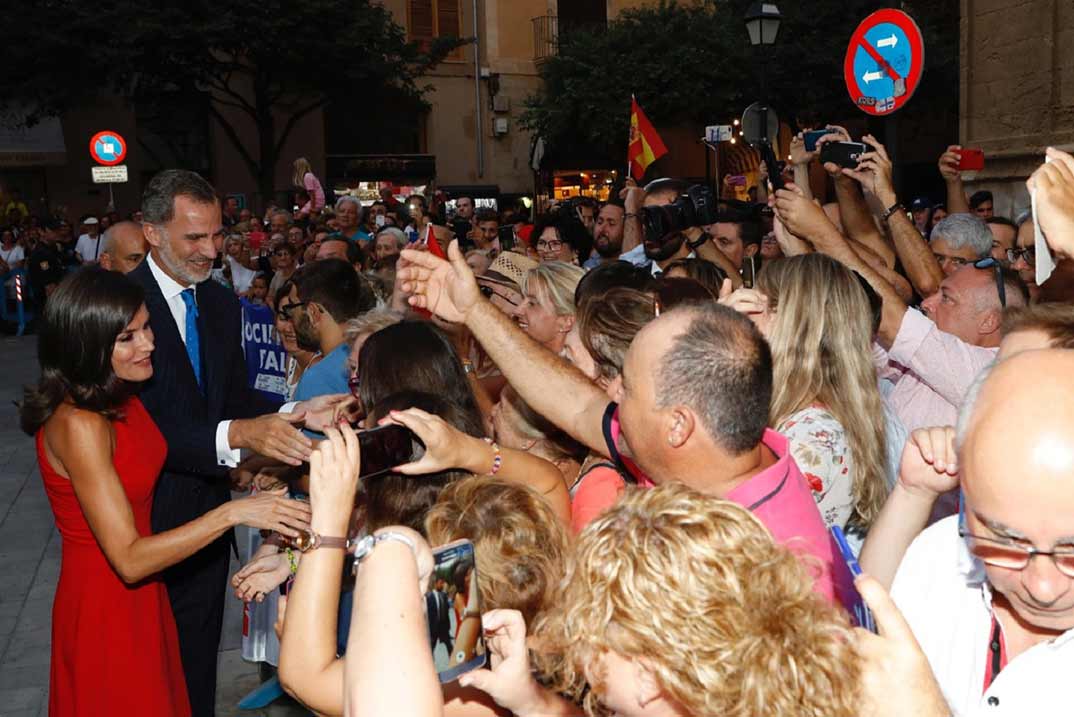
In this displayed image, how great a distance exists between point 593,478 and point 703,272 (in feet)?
7.41

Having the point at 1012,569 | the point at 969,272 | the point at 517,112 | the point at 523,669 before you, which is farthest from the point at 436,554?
the point at 517,112

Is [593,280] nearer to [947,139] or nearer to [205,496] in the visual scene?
[205,496]

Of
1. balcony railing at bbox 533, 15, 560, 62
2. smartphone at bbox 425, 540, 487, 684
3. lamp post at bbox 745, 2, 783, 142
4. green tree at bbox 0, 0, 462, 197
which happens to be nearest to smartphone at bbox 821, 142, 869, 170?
smartphone at bbox 425, 540, 487, 684

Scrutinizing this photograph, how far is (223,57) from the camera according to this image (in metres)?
26.0

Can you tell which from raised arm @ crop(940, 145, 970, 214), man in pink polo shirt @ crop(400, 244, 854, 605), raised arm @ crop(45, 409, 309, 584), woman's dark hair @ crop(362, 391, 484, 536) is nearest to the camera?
man in pink polo shirt @ crop(400, 244, 854, 605)

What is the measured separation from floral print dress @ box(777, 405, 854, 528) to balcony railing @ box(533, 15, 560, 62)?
28.3 meters

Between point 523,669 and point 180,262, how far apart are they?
2.93m

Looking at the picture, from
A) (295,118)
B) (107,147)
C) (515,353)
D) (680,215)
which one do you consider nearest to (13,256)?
(107,147)

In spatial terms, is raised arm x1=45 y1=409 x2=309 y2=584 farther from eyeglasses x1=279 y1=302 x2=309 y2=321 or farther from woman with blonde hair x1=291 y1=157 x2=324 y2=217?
woman with blonde hair x1=291 y1=157 x2=324 y2=217

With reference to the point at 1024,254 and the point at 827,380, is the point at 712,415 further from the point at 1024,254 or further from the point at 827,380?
the point at 1024,254

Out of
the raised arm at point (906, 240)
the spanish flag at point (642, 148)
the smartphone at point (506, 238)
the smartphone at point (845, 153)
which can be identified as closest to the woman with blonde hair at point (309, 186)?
the smartphone at point (506, 238)

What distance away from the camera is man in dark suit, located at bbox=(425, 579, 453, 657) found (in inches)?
62.9

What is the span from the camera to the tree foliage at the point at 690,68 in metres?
25.4

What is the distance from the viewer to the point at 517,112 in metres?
30.4
